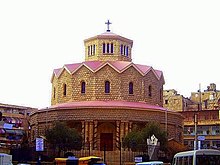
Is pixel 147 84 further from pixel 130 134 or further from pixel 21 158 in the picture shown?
pixel 21 158

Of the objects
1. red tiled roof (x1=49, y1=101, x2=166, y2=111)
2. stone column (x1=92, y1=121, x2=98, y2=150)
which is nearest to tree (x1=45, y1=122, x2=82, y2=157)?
stone column (x1=92, y1=121, x2=98, y2=150)

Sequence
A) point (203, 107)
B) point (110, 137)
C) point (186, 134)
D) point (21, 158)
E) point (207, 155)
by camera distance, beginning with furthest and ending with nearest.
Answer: point (203, 107), point (186, 134), point (110, 137), point (21, 158), point (207, 155)

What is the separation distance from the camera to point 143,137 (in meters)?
49.0

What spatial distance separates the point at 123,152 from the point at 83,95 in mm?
11154

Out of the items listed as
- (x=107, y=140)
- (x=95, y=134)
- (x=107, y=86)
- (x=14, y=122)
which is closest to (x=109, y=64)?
(x=107, y=86)

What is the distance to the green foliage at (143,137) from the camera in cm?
4850

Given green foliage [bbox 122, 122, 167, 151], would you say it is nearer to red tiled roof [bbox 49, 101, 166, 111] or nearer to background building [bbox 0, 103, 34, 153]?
red tiled roof [bbox 49, 101, 166, 111]

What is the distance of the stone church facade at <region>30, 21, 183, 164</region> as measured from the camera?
5322 centimetres

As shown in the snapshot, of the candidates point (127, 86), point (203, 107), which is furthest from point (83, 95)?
point (203, 107)

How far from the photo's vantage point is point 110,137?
55.7m

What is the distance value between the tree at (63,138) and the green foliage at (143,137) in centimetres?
477

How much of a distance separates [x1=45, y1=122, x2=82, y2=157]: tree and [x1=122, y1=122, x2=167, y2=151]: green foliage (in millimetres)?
4768

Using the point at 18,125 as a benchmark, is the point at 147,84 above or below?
above

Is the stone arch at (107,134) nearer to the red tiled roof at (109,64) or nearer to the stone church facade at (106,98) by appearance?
the stone church facade at (106,98)
